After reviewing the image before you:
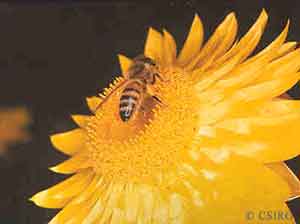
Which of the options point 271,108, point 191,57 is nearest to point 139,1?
point 191,57

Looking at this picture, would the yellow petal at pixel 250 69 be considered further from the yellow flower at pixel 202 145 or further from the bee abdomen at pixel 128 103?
the bee abdomen at pixel 128 103

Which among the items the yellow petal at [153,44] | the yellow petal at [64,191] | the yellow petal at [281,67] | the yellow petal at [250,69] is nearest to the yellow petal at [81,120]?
the yellow petal at [64,191]

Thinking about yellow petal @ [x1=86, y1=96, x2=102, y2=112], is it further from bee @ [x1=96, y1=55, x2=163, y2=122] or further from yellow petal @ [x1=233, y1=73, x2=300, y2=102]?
yellow petal @ [x1=233, y1=73, x2=300, y2=102]

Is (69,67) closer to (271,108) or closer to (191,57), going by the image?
(191,57)

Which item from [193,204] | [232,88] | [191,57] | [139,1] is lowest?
[193,204]

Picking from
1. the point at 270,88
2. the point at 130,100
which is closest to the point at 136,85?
the point at 130,100

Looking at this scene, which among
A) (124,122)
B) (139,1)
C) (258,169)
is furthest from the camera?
(139,1)
